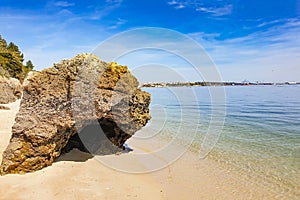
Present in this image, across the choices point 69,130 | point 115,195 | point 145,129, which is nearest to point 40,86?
point 69,130

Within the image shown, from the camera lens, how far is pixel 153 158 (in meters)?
12.0

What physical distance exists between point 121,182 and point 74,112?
3.06m

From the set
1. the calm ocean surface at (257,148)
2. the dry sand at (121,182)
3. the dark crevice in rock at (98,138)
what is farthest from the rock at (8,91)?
the dark crevice in rock at (98,138)

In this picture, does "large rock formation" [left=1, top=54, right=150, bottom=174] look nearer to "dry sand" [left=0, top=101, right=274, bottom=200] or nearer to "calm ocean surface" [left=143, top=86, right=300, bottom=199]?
"dry sand" [left=0, top=101, right=274, bottom=200]

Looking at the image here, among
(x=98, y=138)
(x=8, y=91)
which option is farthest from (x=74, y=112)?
(x=8, y=91)

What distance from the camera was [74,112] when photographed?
9.20 m

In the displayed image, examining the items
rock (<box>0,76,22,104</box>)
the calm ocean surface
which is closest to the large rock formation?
the calm ocean surface

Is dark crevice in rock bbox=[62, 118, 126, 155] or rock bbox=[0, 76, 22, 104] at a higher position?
rock bbox=[0, 76, 22, 104]

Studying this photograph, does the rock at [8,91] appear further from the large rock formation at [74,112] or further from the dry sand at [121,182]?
the large rock formation at [74,112]

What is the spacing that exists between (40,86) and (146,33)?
6165mm

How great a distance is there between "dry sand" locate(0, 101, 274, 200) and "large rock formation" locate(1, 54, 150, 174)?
58 centimetres

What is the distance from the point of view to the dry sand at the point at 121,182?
7035 mm

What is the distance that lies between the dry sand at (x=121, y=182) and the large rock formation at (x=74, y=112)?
0.58m

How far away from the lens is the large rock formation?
8.25 m
